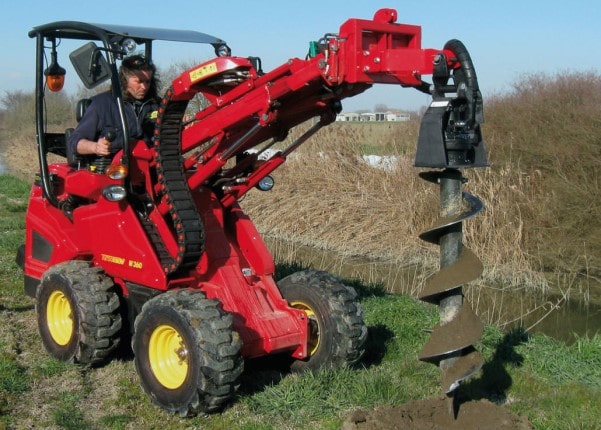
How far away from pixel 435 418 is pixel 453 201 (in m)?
1.26

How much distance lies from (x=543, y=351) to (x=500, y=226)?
4966 mm

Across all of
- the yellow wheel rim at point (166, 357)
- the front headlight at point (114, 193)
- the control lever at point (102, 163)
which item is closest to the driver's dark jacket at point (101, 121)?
the control lever at point (102, 163)

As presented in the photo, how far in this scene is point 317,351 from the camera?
213 inches

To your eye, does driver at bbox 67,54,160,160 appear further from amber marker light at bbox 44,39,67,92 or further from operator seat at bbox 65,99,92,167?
amber marker light at bbox 44,39,67,92

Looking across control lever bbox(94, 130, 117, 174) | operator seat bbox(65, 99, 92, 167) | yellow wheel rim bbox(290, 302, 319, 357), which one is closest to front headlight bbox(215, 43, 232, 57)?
operator seat bbox(65, 99, 92, 167)

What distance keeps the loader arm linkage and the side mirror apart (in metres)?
0.61

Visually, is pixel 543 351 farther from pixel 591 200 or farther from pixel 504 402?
pixel 591 200

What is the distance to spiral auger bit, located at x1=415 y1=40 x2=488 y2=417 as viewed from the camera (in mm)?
3773

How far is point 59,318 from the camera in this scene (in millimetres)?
5941

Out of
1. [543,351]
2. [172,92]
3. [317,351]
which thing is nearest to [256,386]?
[317,351]

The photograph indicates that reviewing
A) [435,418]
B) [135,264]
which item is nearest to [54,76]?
[135,264]

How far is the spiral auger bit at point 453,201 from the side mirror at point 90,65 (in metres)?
2.34

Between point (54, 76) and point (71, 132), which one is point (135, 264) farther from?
point (54, 76)

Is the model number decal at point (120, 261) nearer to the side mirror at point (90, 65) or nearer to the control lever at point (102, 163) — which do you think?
the control lever at point (102, 163)
